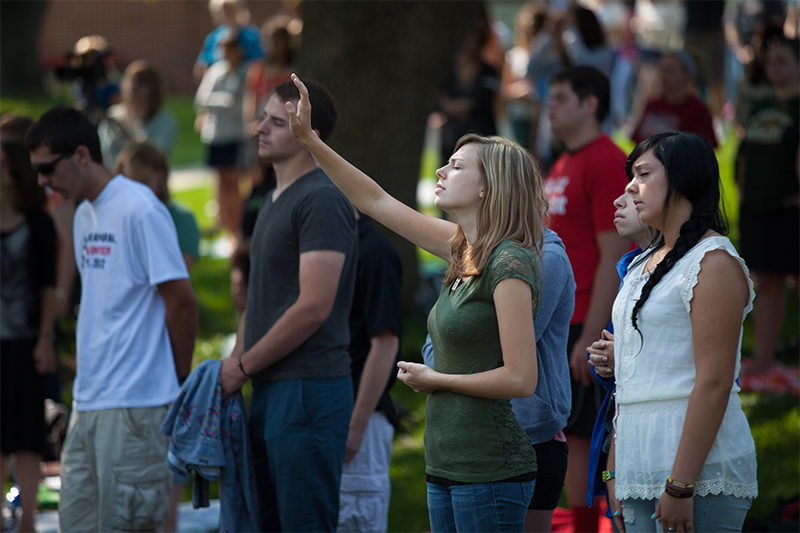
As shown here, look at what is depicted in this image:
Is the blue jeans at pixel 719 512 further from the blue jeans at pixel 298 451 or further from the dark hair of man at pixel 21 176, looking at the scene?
the dark hair of man at pixel 21 176

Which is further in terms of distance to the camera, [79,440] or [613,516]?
[79,440]

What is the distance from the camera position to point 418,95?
7.72 meters

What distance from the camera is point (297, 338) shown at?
3352 millimetres

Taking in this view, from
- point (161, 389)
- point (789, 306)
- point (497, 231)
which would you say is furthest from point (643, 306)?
point (789, 306)

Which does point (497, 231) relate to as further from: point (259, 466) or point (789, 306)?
point (789, 306)

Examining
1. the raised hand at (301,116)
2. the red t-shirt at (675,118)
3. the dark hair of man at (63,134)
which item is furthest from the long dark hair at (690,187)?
the red t-shirt at (675,118)

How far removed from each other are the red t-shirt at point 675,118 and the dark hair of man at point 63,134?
14.7 ft

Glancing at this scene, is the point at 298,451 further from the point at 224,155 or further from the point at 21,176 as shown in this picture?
the point at 224,155

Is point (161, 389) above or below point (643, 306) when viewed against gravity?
below

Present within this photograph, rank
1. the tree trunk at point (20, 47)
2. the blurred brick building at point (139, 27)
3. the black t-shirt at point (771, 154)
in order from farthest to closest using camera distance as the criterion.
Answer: the blurred brick building at point (139, 27) → the tree trunk at point (20, 47) → the black t-shirt at point (771, 154)

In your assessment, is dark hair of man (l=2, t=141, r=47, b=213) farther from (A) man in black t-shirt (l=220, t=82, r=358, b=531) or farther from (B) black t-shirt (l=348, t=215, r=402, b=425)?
(B) black t-shirt (l=348, t=215, r=402, b=425)

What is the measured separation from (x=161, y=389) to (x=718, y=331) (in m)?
2.30

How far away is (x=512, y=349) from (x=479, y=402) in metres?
0.21

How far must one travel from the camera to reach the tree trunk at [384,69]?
23.8ft
